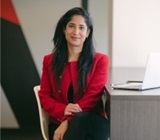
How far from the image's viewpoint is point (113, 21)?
229cm

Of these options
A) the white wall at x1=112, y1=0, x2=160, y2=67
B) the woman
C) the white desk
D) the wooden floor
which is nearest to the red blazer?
the woman

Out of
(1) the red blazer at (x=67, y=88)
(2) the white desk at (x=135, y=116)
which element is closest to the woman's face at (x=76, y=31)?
(1) the red blazer at (x=67, y=88)

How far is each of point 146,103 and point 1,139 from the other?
245cm

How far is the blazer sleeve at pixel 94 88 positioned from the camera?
148 centimetres

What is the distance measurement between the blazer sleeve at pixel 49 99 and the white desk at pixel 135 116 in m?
0.46

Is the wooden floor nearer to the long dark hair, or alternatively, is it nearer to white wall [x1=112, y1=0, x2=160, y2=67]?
white wall [x1=112, y1=0, x2=160, y2=67]

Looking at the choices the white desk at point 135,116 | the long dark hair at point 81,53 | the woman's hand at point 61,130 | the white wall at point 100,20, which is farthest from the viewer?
the white wall at point 100,20

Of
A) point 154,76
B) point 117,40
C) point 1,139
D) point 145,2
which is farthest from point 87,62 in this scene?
point 1,139

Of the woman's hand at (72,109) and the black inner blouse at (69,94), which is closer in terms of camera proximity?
the woman's hand at (72,109)

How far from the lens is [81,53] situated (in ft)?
5.42

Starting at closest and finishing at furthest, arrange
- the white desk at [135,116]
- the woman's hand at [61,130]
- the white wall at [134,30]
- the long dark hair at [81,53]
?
the white desk at [135,116] < the woman's hand at [61,130] < the long dark hair at [81,53] < the white wall at [134,30]

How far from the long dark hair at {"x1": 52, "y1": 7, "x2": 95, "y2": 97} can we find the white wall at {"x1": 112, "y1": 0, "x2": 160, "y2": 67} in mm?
702

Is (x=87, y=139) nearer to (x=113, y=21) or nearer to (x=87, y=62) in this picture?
(x=87, y=62)

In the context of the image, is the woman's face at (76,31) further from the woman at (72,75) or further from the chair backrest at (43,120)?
the chair backrest at (43,120)
